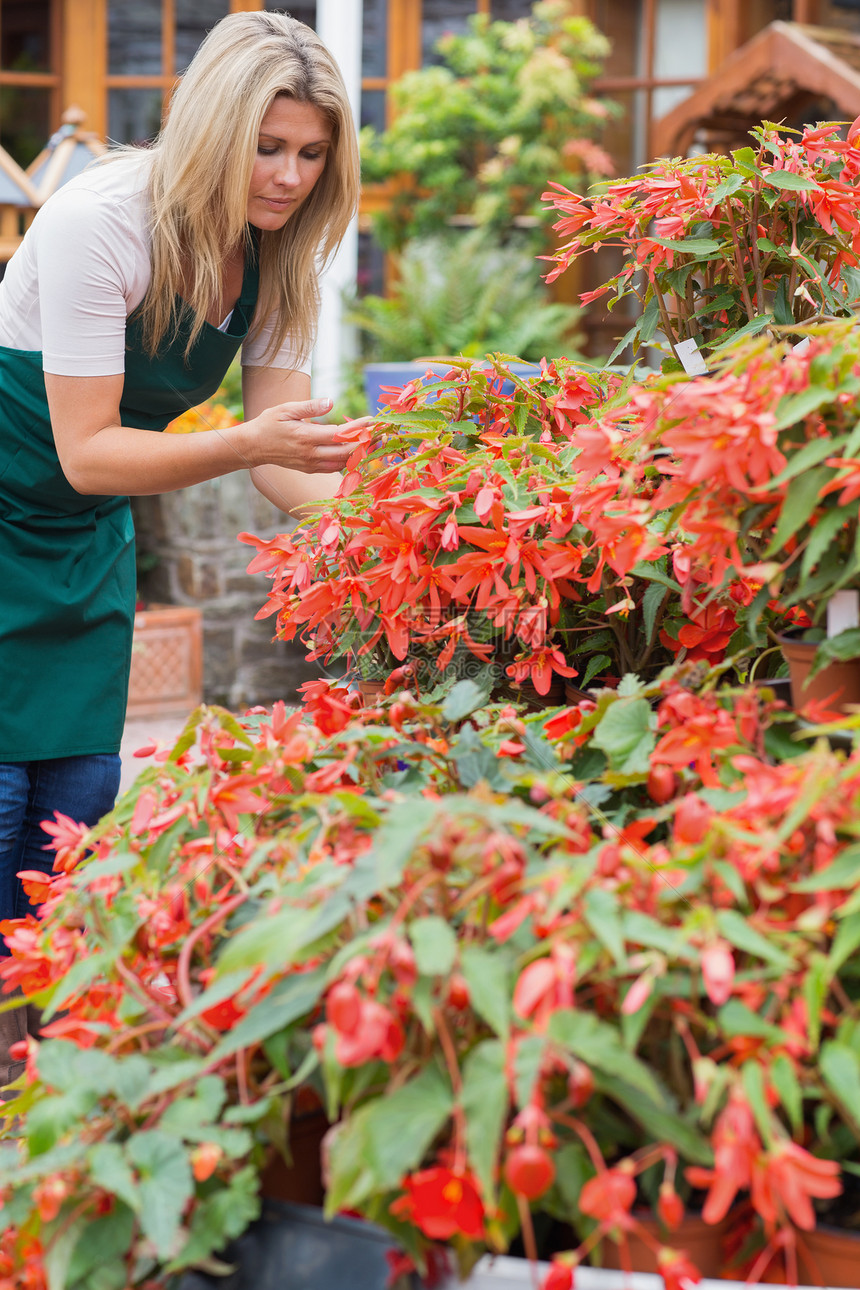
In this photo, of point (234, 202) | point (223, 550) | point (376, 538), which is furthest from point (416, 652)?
point (223, 550)

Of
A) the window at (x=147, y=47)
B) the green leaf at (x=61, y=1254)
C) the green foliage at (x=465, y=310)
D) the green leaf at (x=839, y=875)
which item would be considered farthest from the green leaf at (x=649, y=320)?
the window at (x=147, y=47)

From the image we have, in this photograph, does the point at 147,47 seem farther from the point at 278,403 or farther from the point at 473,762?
the point at 473,762

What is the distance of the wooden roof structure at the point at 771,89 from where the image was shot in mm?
4336

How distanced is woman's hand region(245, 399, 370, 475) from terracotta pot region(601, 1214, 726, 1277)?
2.69ft

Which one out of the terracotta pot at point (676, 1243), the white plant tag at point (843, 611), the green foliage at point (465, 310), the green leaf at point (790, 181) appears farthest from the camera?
the green foliage at point (465, 310)

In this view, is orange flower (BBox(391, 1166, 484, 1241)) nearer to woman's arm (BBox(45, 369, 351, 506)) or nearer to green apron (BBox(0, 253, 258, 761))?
woman's arm (BBox(45, 369, 351, 506))

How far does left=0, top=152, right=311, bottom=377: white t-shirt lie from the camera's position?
1.35 meters

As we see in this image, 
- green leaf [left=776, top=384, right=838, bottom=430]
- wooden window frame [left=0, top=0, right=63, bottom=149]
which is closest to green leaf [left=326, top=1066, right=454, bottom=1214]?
green leaf [left=776, top=384, right=838, bottom=430]

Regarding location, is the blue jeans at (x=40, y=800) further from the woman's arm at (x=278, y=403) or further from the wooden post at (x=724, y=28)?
the wooden post at (x=724, y=28)

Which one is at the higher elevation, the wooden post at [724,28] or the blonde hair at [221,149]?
the wooden post at [724,28]

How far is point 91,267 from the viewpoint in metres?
1.36

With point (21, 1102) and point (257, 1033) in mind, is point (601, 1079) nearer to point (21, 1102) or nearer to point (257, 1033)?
point (257, 1033)

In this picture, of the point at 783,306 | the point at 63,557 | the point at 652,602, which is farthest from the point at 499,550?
the point at 63,557

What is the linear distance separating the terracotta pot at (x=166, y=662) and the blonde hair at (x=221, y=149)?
2.46 m
